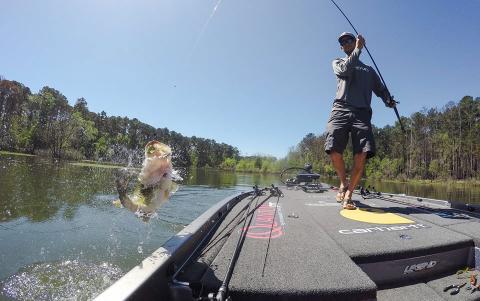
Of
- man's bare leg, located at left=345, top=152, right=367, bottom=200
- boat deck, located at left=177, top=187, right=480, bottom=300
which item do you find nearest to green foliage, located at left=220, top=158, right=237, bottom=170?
man's bare leg, located at left=345, top=152, right=367, bottom=200

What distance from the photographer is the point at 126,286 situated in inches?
56.5

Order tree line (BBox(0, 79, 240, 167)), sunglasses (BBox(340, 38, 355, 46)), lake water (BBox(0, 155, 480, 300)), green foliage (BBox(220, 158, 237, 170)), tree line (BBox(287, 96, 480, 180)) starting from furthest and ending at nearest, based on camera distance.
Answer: green foliage (BBox(220, 158, 237, 170)) < tree line (BBox(0, 79, 240, 167)) < tree line (BBox(287, 96, 480, 180)) < sunglasses (BBox(340, 38, 355, 46)) < lake water (BBox(0, 155, 480, 300))

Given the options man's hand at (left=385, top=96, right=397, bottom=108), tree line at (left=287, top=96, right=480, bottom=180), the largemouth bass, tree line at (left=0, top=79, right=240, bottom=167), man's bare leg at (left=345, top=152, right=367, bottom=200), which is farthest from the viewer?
tree line at (left=0, top=79, right=240, bottom=167)

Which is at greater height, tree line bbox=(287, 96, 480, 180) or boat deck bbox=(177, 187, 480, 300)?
tree line bbox=(287, 96, 480, 180)

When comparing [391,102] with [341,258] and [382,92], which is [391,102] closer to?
[382,92]

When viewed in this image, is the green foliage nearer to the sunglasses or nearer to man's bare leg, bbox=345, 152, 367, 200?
the sunglasses

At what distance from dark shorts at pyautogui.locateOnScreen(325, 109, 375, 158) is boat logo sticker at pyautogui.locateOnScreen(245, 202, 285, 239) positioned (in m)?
1.37

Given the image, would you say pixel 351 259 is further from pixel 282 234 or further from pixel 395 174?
pixel 395 174

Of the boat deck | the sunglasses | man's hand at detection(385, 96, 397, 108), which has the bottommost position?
the boat deck

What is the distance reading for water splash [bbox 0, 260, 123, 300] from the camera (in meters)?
3.19

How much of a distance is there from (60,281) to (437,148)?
7767 centimetres

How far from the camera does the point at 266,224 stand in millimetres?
3080

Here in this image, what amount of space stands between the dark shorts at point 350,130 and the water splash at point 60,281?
344 cm

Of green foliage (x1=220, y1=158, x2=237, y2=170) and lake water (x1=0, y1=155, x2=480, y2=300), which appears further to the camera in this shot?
green foliage (x1=220, y1=158, x2=237, y2=170)
